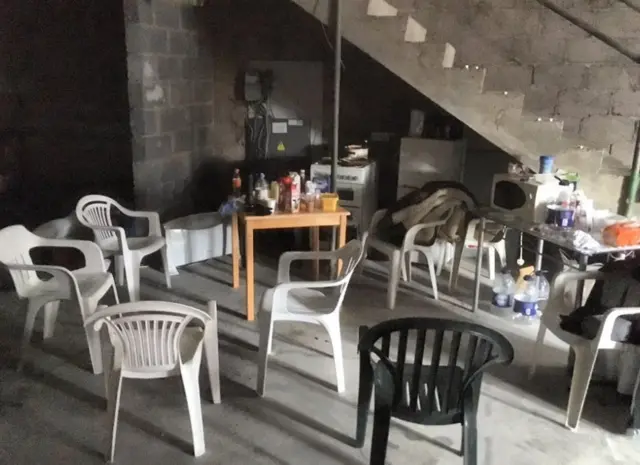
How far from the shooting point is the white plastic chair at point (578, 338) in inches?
102

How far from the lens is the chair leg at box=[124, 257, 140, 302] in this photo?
376cm

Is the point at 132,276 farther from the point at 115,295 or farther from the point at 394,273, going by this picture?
the point at 394,273

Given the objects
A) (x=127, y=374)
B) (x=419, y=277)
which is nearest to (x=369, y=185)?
(x=419, y=277)

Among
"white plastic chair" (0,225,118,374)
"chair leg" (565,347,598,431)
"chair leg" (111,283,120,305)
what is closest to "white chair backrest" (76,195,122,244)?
"chair leg" (111,283,120,305)

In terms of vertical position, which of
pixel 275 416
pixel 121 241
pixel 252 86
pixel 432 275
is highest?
pixel 252 86

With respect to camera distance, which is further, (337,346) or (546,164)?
(546,164)

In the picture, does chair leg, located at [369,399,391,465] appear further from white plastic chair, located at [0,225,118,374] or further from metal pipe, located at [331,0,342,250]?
metal pipe, located at [331,0,342,250]

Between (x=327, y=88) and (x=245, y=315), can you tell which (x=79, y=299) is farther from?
(x=327, y=88)

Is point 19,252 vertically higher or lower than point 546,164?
lower

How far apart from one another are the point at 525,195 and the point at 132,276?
7.77 ft

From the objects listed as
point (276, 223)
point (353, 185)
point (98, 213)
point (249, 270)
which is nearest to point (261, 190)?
point (276, 223)

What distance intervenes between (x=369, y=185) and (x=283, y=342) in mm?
2000

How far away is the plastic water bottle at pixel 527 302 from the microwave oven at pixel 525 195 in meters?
0.53

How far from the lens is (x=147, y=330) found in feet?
7.63
